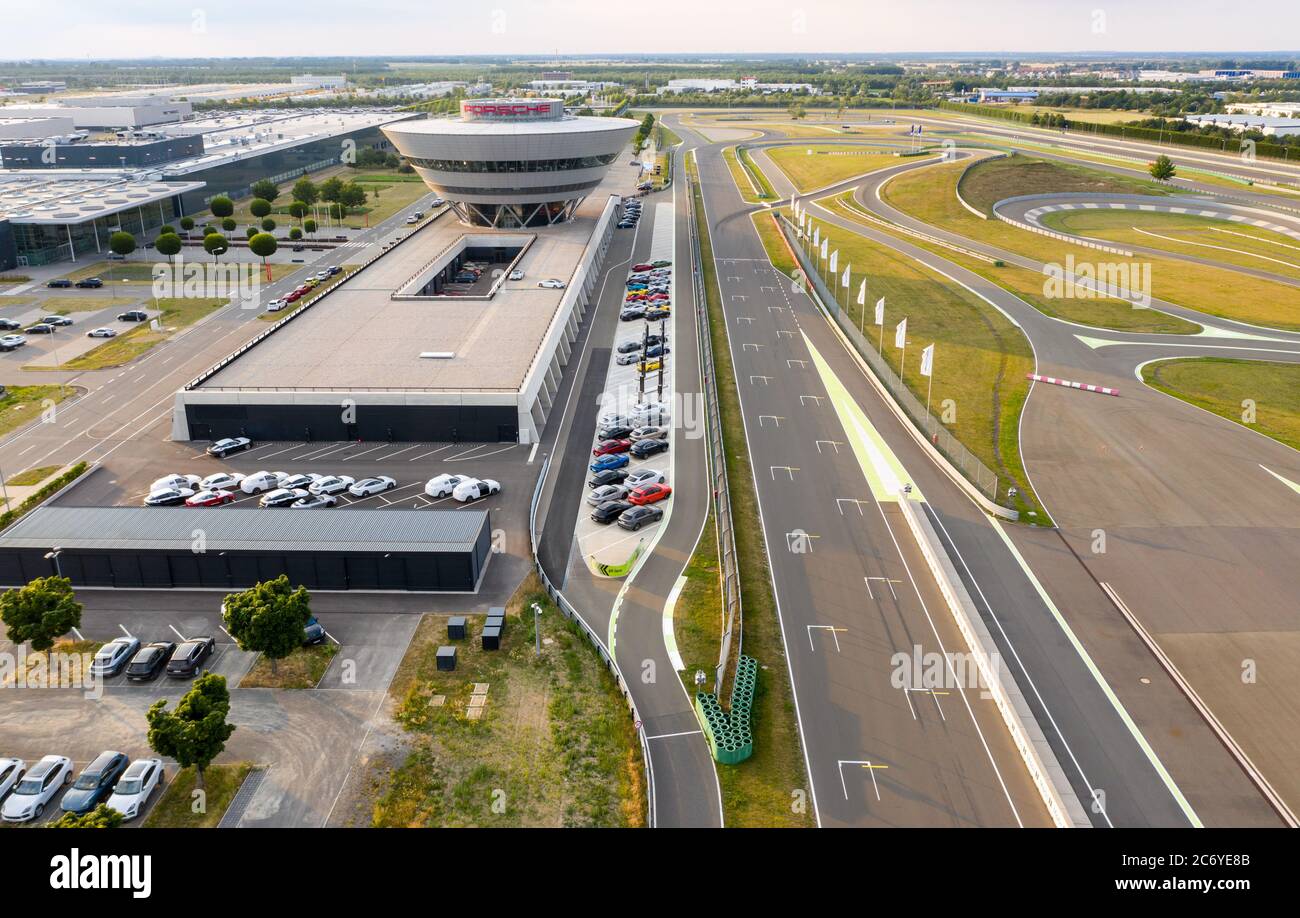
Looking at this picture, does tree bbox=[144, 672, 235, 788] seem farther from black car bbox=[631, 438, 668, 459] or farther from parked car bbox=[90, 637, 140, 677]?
black car bbox=[631, 438, 668, 459]

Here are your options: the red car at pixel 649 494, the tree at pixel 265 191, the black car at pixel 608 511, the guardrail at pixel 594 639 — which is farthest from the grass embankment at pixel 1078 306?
the tree at pixel 265 191

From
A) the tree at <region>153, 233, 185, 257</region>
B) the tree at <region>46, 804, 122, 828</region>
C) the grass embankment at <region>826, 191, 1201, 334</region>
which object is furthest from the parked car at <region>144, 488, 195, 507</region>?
the grass embankment at <region>826, 191, 1201, 334</region>

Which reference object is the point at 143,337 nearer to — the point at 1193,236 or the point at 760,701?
the point at 760,701

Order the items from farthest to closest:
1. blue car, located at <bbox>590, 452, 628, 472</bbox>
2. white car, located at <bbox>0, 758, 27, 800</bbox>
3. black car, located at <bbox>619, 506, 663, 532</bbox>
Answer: blue car, located at <bbox>590, 452, 628, 472</bbox> → black car, located at <bbox>619, 506, 663, 532</bbox> → white car, located at <bbox>0, 758, 27, 800</bbox>

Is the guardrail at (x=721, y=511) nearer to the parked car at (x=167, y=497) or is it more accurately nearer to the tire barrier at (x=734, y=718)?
the tire barrier at (x=734, y=718)

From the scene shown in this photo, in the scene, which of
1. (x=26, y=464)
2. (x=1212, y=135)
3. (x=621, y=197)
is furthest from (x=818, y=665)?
(x=1212, y=135)

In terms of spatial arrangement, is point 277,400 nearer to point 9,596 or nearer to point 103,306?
point 9,596

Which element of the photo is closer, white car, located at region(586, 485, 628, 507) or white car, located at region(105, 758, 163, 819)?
white car, located at region(105, 758, 163, 819)
